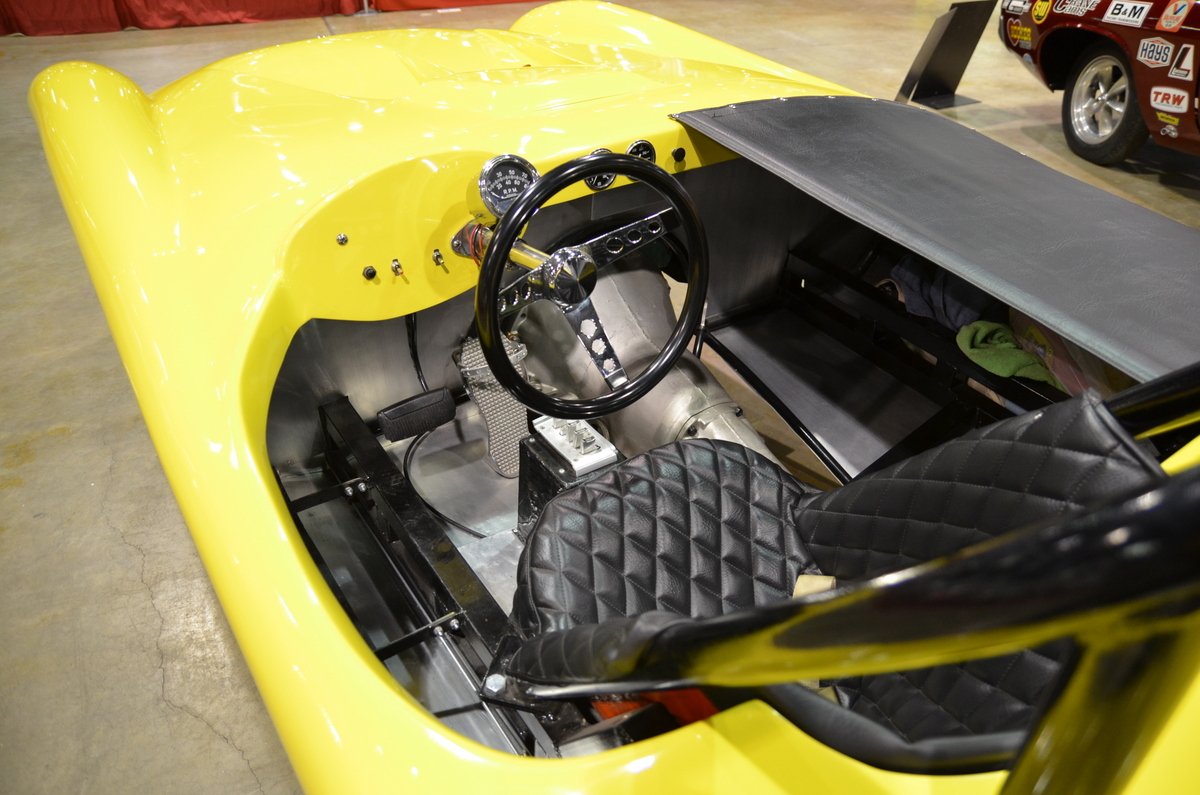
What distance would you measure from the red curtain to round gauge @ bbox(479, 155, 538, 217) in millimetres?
6092

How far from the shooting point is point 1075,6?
13.4 feet

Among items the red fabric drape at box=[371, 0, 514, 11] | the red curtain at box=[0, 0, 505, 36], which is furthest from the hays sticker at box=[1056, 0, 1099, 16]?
the red curtain at box=[0, 0, 505, 36]

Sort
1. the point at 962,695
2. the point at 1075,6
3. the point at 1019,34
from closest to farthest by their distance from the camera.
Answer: the point at 962,695
the point at 1075,6
the point at 1019,34

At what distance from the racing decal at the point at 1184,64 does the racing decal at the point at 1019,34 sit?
0.91 metres

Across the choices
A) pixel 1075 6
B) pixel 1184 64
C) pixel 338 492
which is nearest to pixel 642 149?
pixel 338 492

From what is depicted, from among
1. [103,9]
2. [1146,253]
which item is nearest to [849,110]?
[1146,253]

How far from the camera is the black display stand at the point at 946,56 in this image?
190 inches

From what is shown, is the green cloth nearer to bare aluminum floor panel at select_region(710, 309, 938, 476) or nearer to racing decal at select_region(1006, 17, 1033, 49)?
bare aluminum floor panel at select_region(710, 309, 938, 476)

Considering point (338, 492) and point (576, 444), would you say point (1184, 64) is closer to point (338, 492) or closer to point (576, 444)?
point (576, 444)

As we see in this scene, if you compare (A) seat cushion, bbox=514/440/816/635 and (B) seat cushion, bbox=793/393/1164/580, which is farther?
(A) seat cushion, bbox=514/440/816/635

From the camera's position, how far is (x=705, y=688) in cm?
90

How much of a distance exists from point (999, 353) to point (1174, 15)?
2878 millimetres

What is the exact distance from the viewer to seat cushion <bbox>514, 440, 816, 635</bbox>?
1.33m

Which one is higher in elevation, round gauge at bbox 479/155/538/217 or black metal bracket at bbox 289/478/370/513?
round gauge at bbox 479/155/538/217
